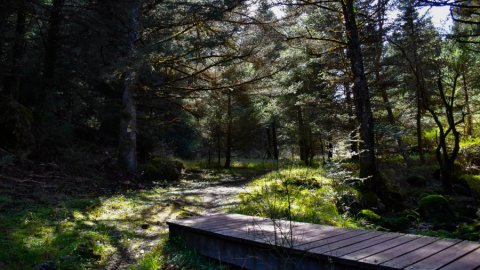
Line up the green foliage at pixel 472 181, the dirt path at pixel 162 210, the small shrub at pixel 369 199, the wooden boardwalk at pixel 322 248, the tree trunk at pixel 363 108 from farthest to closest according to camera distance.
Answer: the green foliage at pixel 472 181, the tree trunk at pixel 363 108, the small shrub at pixel 369 199, the dirt path at pixel 162 210, the wooden boardwalk at pixel 322 248

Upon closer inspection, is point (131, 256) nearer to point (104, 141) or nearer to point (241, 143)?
point (104, 141)

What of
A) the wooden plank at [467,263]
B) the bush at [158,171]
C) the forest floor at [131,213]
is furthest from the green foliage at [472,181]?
the bush at [158,171]

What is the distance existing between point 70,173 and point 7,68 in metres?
4.15

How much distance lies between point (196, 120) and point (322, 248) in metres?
15.9

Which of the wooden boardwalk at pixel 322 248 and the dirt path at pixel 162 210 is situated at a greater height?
the wooden boardwalk at pixel 322 248

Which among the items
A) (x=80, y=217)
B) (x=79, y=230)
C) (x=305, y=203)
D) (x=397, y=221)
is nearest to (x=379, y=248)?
(x=305, y=203)

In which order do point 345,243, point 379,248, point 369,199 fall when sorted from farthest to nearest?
point 369,199, point 345,243, point 379,248

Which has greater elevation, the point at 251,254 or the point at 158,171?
the point at 158,171

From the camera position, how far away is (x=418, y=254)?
3465 millimetres

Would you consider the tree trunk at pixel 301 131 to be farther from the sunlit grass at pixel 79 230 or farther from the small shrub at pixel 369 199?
the sunlit grass at pixel 79 230

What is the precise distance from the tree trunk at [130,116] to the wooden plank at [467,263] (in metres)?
12.4

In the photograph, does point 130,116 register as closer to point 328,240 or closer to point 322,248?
point 328,240

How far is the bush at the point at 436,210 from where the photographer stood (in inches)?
364

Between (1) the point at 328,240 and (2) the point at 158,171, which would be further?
(2) the point at 158,171
